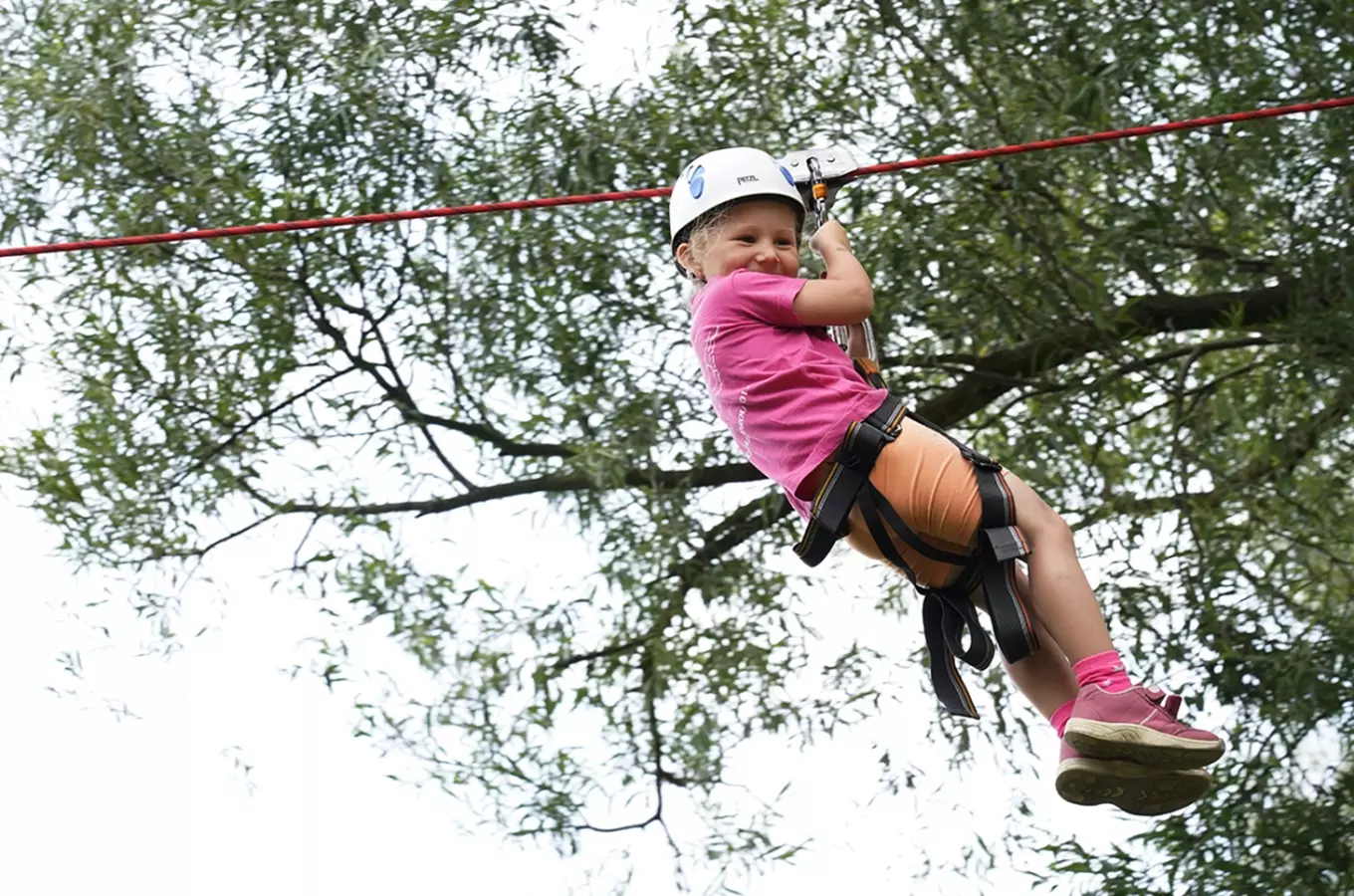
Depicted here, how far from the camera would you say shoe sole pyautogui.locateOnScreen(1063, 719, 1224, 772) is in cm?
278

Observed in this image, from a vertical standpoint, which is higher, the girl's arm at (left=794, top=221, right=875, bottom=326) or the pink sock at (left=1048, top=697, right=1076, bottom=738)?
the girl's arm at (left=794, top=221, right=875, bottom=326)

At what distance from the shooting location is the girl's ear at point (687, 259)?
129 inches

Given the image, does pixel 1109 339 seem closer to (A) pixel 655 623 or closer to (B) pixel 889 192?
(B) pixel 889 192

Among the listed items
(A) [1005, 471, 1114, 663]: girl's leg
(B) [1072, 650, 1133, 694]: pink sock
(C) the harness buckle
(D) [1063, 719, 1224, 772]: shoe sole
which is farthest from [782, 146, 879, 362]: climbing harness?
(D) [1063, 719, 1224, 772]: shoe sole

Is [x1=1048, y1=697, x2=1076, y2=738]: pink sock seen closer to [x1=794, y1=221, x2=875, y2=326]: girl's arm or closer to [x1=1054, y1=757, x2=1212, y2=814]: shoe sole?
[x1=1054, y1=757, x2=1212, y2=814]: shoe sole

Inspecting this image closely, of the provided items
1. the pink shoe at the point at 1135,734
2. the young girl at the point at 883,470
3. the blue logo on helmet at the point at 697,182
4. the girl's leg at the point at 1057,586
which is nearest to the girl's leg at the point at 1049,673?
the young girl at the point at 883,470

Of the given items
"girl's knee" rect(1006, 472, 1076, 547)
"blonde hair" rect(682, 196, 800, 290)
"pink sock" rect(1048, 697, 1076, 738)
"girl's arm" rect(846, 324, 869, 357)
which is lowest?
"pink sock" rect(1048, 697, 1076, 738)

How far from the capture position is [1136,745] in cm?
278

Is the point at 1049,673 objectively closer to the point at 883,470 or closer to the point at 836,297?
the point at 883,470

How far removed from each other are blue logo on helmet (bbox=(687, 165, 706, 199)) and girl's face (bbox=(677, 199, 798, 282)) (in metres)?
0.06

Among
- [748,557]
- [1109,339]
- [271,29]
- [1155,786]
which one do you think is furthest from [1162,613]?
[271,29]

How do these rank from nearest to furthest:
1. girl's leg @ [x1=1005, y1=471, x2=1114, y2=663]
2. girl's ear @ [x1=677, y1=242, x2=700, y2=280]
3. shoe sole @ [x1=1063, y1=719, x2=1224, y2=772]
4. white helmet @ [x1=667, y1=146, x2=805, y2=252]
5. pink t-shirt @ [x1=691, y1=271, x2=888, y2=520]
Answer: shoe sole @ [x1=1063, y1=719, x2=1224, y2=772] → girl's leg @ [x1=1005, y1=471, x2=1114, y2=663] → pink t-shirt @ [x1=691, y1=271, x2=888, y2=520] → white helmet @ [x1=667, y1=146, x2=805, y2=252] → girl's ear @ [x1=677, y1=242, x2=700, y2=280]

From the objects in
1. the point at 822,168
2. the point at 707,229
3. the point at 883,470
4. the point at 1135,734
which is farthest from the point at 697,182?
the point at 1135,734

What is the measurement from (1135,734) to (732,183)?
A: 41.3 inches
